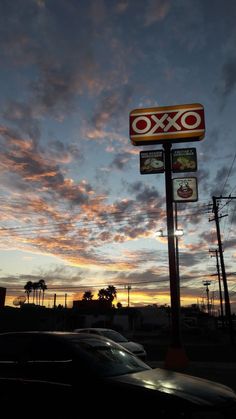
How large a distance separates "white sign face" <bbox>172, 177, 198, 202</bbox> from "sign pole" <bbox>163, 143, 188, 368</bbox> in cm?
47

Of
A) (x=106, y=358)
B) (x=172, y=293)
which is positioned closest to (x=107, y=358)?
(x=106, y=358)

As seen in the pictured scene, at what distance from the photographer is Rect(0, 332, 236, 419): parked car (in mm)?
4527

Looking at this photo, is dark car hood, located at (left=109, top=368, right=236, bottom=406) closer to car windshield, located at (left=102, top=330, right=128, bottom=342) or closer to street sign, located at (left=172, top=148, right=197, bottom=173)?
car windshield, located at (left=102, top=330, right=128, bottom=342)

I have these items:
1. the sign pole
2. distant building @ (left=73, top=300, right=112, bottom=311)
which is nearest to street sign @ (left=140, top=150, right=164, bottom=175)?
the sign pole

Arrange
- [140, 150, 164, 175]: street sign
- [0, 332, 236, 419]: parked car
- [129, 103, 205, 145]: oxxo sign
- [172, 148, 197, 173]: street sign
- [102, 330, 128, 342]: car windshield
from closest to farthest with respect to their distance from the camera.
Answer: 1. [0, 332, 236, 419]: parked car
2. [102, 330, 128, 342]: car windshield
3. [172, 148, 197, 173]: street sign
4. [140, 150, 164, 175]: street sign
5. [129, 103, 205, 145]: oxxo sign

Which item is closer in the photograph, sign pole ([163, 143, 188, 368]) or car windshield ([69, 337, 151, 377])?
car windshield ([69, 337, 151, 377])

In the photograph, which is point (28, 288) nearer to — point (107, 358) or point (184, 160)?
point (184, 160)

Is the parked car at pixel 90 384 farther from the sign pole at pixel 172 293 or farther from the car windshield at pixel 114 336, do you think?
the sign pole at pixel 172 293

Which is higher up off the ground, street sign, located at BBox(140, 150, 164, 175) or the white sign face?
street sign, located at BBox(140, 150, 164, 175)

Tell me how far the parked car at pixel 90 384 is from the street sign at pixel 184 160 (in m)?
17.3

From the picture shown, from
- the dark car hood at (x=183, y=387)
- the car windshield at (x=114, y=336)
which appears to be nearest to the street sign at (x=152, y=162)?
the car windshield at (x=114, y=336)

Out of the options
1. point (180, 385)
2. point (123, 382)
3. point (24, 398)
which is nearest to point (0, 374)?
point (24, 398)

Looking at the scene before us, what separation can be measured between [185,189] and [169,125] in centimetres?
397

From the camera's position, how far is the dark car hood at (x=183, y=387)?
15.0 feet
